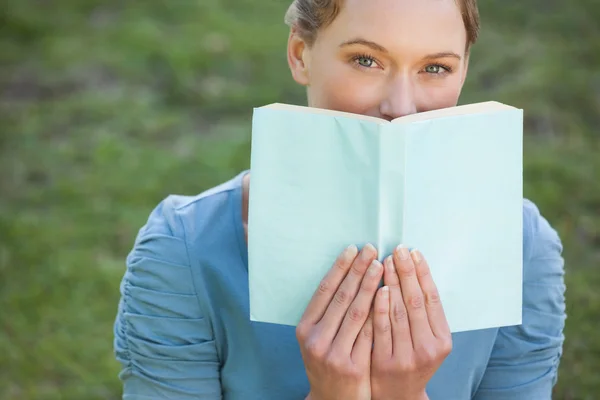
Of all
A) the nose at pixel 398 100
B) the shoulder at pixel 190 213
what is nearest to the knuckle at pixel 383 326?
the nose at pixel 398 100

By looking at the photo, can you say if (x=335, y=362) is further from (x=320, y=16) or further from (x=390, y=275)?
(x=320, y=16)

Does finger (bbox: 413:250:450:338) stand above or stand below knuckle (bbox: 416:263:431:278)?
below

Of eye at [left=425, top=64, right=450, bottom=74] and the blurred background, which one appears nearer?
eye at [left=425, top=64, right=450, bottom=74]

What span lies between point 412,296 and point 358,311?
0.26 feet

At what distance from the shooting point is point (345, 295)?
51.3 inches

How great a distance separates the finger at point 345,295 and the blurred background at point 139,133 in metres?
1.38

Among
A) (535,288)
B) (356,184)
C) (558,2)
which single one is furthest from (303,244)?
(558,2)

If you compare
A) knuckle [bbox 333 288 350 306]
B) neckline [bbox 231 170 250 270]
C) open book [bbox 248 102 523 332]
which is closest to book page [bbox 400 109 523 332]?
open book [bbox 248 102 523 332]

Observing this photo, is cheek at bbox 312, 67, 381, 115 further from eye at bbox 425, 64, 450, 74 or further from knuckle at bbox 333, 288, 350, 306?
knuckle at bbox 333, 288, 350, 306

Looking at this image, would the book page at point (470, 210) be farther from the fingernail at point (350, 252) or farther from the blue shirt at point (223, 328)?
the blue shirt at point (223, 328)

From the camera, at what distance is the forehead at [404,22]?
143 centimetres

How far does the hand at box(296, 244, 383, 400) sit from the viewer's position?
1288 mm

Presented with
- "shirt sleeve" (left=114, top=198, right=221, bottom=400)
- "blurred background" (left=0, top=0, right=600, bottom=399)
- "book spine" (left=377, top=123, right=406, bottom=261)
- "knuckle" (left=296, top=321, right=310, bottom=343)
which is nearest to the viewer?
"book spine" (left=377, top=123, right=406, bottom=261)

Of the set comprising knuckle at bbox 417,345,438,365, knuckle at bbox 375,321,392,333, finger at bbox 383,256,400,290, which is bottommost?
knuckle at bbox 417,345,438,365
